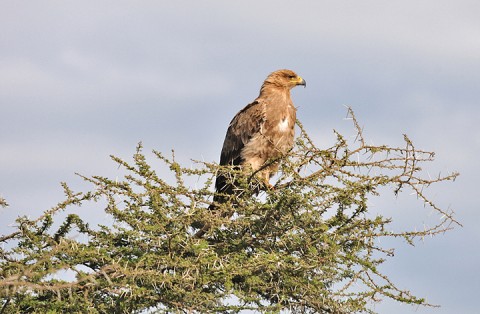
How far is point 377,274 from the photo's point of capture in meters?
5.43

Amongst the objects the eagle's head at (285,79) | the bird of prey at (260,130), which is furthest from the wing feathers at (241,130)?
the eagle's head at (285,79)

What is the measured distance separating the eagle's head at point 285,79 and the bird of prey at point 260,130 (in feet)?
0.55

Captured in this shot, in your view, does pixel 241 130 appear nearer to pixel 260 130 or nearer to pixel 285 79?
pixel 260 130

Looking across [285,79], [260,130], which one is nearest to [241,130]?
[260,130]

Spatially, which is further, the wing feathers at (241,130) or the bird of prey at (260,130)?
the wing feathers at (241,130)

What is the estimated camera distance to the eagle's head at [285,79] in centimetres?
970

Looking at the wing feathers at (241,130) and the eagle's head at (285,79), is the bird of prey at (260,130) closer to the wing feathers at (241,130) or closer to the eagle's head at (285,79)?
the wing feathers at (241,130)

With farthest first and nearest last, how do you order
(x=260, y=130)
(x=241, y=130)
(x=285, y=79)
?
(x=285, y=79)
(x=241, y=130)
(x=260, y=130)

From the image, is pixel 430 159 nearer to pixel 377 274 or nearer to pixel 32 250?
pixel 377 274

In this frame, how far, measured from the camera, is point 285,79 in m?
9.77

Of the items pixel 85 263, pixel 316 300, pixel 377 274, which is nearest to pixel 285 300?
pixel 316 300

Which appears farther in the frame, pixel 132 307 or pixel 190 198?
pixel 190 198

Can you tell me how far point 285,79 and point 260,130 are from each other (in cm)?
136

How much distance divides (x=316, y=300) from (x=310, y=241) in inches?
17.6
